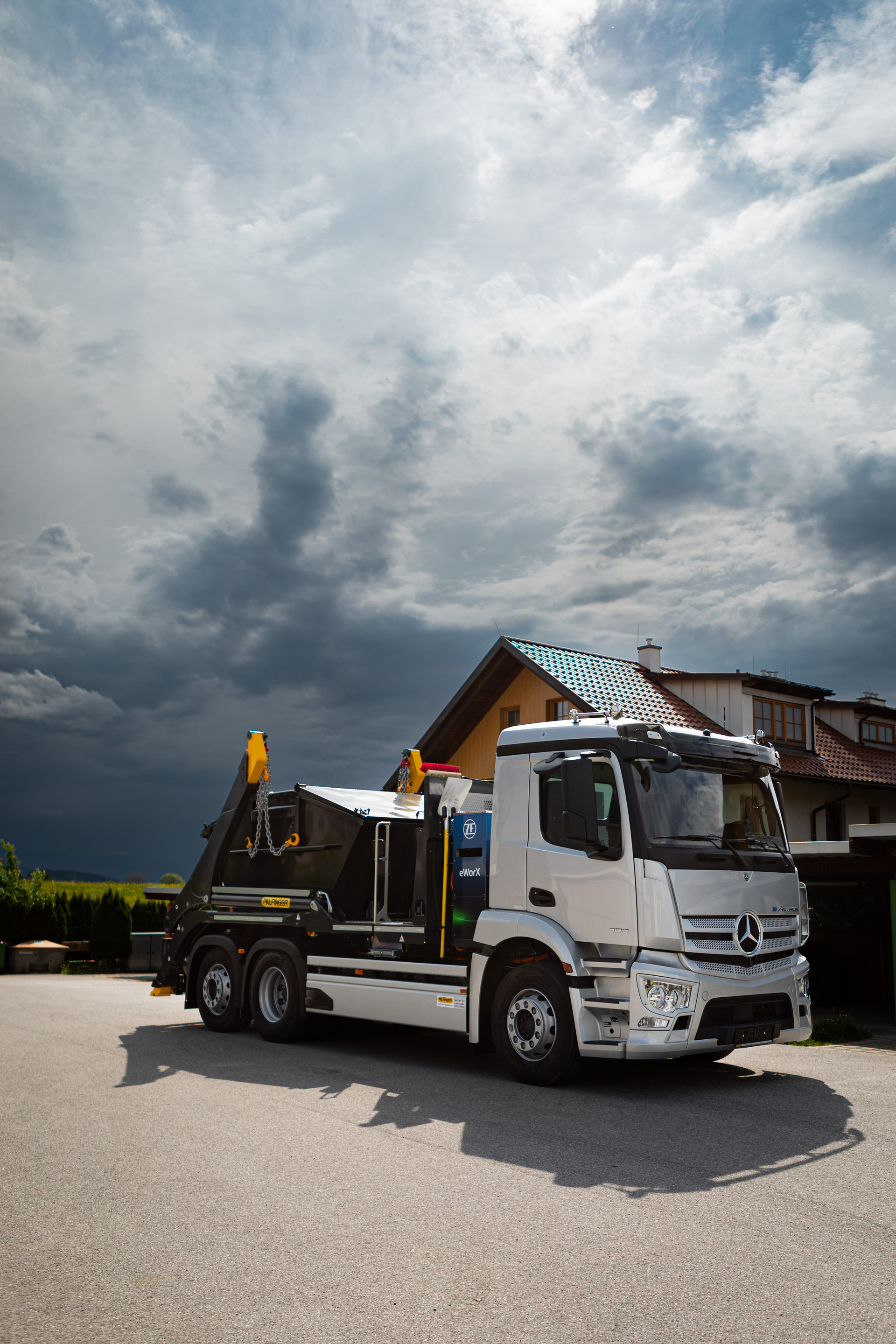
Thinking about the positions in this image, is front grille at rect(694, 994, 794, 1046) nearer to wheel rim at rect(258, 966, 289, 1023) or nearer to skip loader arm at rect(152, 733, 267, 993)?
wheel rim at rect(258, 966, 289, 1023)

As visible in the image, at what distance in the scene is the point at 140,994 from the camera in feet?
69.5

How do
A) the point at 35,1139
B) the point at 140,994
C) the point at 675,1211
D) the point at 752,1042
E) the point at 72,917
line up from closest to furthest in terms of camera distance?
the point at 675,1211 < the point at 35,1139 < the point at 752,1042 < the point at 140,994 < the point at 72,917

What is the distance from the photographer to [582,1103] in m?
8.23

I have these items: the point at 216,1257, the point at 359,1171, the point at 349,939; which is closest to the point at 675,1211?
the point at 359,1171

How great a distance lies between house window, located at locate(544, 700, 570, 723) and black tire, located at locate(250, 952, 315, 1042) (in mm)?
14927

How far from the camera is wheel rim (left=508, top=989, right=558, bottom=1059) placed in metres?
8.80

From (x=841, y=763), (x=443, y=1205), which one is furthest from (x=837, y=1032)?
(x=841, y=763)

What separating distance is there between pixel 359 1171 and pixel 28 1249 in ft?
6.36

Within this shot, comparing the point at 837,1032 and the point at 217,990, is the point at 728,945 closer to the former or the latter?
the point at 837,1032

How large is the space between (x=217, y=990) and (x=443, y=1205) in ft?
25.7

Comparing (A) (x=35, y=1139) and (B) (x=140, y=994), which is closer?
(A) (x=35, y=1139)

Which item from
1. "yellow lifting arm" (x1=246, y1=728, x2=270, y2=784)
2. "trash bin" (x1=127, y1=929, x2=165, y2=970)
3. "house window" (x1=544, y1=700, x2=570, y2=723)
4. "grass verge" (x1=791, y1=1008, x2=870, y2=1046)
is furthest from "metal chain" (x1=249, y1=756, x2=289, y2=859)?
"trash bin" (x1=127, y1=929, x2=165, y2=970)

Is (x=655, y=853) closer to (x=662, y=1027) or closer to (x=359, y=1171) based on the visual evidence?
(x=662, y=1027)

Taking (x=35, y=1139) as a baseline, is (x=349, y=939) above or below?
above
